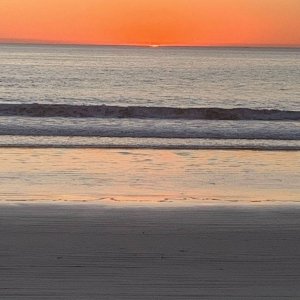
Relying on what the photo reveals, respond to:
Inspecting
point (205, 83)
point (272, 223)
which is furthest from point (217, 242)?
point (205, 83)

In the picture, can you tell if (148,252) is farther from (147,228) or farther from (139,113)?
(139,113)

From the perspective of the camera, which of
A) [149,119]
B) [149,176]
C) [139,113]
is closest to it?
[149,176]

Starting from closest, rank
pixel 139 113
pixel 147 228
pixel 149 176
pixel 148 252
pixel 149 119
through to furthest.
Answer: pixel 148 252
pixel 147 228
pixel 149 176
pixel 149 119
pixel 139 113

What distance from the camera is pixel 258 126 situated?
80.5 ft

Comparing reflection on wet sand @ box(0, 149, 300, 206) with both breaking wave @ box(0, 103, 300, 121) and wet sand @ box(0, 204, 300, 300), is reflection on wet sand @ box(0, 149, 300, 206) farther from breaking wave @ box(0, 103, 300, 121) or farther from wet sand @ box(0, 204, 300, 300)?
breaking wave @ box(0, 103, 300, 121)

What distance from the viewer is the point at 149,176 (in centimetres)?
1294

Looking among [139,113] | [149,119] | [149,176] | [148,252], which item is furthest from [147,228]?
[139,113]

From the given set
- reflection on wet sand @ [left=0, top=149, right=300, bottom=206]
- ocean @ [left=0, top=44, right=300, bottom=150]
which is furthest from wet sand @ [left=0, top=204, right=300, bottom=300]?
ocean @ [left=0, top=44, right=300, bottom=150]

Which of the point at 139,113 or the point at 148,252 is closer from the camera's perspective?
the point at 148,252

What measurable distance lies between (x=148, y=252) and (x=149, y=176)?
5.51 metres

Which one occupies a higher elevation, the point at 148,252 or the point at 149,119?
the point at 148,252

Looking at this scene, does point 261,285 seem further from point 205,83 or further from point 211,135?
point 205,83

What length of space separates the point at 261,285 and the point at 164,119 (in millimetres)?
20715

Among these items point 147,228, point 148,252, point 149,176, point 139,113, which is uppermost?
point 148,252
